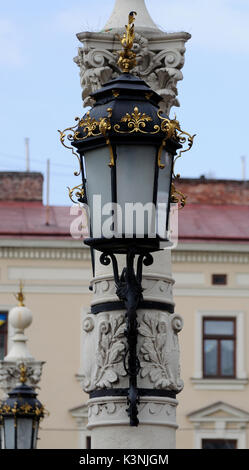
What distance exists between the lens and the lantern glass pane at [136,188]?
9.41 meters

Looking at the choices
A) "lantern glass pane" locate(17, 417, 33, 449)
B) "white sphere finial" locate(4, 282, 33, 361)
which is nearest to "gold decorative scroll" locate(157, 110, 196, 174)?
"lantern glass pane" locate(17, 417, 33, 449)

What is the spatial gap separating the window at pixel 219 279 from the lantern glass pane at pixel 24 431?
29.2 m

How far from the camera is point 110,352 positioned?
10.1m

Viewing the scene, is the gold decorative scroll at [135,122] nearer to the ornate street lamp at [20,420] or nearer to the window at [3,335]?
the ornate street lamp at [20,420]

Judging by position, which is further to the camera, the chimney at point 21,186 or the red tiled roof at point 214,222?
the chimney at point 21,186

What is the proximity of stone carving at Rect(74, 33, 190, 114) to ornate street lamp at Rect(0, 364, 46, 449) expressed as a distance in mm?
6156

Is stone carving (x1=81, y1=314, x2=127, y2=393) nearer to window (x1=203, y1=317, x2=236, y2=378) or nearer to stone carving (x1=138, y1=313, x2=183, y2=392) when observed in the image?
stone carving (x1=138, y1=313, x2=183, y2=392)

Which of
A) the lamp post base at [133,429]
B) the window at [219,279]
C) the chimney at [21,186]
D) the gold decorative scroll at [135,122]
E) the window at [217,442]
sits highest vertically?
the chimney at [21,186]

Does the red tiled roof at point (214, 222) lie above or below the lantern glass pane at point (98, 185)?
above

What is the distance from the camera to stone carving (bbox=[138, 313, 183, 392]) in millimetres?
10062

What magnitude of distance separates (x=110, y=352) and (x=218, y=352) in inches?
1391

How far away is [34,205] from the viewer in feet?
166

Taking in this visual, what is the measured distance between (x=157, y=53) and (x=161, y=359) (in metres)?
2.15

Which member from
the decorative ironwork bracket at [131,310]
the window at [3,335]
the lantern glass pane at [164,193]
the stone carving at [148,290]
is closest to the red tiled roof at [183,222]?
the window at [3,335]
